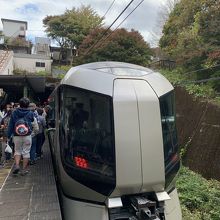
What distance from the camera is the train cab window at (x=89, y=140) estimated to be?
595cm

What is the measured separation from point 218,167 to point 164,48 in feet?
55.5

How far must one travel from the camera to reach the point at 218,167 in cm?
1167

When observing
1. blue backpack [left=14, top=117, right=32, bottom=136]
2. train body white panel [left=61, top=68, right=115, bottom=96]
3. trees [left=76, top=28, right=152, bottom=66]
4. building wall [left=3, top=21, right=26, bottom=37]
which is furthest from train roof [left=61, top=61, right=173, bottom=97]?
building wall [left=3, top=21, right=26, bottom=37]

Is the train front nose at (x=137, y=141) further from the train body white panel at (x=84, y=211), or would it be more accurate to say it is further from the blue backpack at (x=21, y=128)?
the blue backpack at (x=21, y=128)

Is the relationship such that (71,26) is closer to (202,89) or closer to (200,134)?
(202,89)

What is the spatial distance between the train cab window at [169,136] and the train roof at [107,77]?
0.21m

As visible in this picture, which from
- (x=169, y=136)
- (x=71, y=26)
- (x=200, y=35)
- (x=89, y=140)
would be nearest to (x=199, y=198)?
(x=169, y=136)

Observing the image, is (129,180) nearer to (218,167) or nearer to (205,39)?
(218,167)

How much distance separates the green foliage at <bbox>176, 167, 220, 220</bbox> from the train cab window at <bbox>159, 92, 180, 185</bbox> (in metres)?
2.08

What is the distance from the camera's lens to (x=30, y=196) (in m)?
6.59

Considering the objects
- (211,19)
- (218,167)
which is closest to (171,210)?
(218,167)

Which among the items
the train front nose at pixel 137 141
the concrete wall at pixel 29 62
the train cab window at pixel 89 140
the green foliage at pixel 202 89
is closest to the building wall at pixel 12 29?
the concrete wall at pixel 29 62

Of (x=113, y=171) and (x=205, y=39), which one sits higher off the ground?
(x=205, y=39)

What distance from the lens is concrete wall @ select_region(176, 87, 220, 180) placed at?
12347 millimetres
